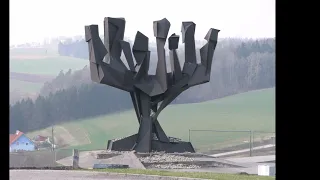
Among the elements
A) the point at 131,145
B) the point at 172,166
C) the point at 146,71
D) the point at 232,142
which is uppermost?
the point at 146,71

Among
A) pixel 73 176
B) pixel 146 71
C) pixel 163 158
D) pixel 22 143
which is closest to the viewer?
pixel 73 176

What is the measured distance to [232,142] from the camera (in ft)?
56.9

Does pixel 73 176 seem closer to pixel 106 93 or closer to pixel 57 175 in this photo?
pixel 57 175

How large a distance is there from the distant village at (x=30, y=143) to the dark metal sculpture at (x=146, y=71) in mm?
4494

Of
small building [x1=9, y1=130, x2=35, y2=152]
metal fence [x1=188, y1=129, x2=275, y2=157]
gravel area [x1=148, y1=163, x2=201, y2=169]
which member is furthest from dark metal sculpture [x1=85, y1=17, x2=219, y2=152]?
metal fence [x1=188, y1=129, x2=275, y2=157]

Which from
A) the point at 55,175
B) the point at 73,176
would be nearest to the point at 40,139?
the point at 55,175

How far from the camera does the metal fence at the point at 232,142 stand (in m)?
16.9

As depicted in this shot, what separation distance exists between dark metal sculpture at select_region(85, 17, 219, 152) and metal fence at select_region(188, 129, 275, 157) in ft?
18.3

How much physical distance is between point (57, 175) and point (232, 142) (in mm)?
8933

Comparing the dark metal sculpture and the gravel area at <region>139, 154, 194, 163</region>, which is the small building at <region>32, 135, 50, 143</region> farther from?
the gravel area at <region>139, 154, 194, 163</region>

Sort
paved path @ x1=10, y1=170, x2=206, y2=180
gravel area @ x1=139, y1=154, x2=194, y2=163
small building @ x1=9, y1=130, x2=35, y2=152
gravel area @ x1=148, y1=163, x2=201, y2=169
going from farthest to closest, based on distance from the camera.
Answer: small building @ x1=9, y1=130, x2=35, y2=152, gravel area @ x1=139, y1=154, x2=194, y2=163, gravel area @ x1=148, y1=163, x2=201, y2=169, paved path @ x1=10, y1=170, x2=206, y2=180

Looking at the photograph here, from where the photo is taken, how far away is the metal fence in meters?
16.9

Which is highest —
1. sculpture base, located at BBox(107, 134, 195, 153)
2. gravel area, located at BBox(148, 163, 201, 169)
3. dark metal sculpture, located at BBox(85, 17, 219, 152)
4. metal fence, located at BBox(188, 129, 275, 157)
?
dark metal sculpture, located at BBox(85, 17, 219, 152)
